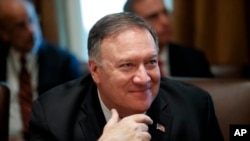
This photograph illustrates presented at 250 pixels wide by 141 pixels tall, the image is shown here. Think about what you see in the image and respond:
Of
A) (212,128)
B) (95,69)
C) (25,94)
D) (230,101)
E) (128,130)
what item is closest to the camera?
(128,130)

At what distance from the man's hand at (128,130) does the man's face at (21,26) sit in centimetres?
133

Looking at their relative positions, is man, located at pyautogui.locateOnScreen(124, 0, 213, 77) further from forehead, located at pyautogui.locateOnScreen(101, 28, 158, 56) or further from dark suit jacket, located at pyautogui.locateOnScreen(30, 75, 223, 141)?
forehead, located at pyautogui.locateOnScreen(101, 28, 158, 56)

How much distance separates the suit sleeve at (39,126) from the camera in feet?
4.99

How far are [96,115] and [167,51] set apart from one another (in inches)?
49.6

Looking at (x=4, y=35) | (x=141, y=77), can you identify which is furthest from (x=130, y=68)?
(x=4, y=35)

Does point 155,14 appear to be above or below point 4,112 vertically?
above

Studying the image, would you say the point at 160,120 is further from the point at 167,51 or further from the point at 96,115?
the point at 167,51

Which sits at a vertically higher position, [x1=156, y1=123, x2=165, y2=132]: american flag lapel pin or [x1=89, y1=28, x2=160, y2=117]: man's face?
[x1=89, y1=28, x2=160, y2=117]: man's face

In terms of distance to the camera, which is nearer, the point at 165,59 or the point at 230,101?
the point at 230,101

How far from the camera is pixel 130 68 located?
1376 millimetres

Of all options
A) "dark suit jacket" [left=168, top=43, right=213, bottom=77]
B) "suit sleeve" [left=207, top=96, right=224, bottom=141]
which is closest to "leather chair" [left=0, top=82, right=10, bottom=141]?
"suit sleeve" [left=207, top=96, right=224, bottom=141]

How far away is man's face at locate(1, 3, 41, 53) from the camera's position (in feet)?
8.24

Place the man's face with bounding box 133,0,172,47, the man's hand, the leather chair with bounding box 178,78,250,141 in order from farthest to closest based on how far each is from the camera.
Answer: the man's face with bounding box 133,0,172,47 < the leather chair with bounding box 178,78,250,141 < the man's hand

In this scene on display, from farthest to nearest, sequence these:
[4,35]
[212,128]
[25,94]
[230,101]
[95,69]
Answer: [4,35] < [25,94] < [230,101] < [212,128] < [95,69]
